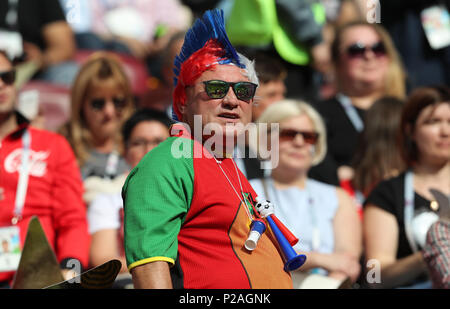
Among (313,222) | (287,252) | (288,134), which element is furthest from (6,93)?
(287,252)

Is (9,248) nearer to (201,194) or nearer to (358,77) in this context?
(201,194)

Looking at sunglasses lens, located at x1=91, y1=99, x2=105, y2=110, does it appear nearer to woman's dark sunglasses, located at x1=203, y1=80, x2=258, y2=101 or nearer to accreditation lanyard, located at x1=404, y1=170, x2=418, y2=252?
accreditation lanyard, located at x1=404, y1=170, x2=418, y2=252

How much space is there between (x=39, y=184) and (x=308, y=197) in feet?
5.72

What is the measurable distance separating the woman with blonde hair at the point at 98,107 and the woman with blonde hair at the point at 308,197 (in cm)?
134

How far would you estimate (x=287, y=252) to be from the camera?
247cm

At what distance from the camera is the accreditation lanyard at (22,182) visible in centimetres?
419

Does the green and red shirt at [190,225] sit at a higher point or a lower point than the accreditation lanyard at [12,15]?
lower

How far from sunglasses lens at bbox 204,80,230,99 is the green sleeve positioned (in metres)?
0.29

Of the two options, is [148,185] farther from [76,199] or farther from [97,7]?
[97,7]

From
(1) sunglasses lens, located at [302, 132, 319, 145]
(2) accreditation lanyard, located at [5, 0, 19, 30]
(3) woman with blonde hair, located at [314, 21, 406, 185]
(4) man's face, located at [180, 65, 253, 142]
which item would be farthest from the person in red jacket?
(3) woman with blonde hair, located at [314, 21, 406, 185]

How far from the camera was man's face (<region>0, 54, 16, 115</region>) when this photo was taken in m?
4.36

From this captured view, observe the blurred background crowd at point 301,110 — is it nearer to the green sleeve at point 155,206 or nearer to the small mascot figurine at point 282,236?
the small mascot figurine at point 282,236

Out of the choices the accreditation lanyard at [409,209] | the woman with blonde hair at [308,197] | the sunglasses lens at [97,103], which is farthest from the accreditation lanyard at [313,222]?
the sunglasses lens at [97,103]
